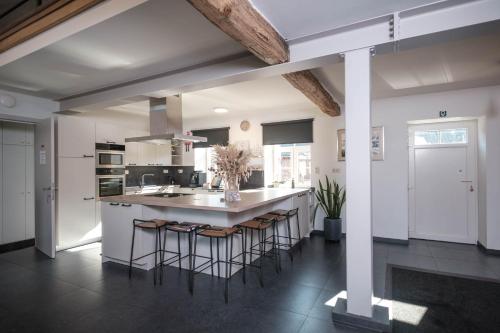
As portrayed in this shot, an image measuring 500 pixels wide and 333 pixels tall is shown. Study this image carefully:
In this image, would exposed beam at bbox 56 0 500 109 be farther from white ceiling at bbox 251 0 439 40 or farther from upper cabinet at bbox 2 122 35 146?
upper cabinet at bbox 2 122 35 146

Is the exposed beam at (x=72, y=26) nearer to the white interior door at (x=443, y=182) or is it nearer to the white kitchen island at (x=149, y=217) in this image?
the white kitchen island at (x=149, y=217)

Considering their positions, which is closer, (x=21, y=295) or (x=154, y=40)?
(x=154, y=40)

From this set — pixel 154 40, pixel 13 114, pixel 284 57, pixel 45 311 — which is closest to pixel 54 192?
pixel 13 114

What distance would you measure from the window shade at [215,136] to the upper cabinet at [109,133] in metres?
1.75

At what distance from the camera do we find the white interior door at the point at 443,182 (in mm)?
4486

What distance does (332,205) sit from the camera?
195 inches

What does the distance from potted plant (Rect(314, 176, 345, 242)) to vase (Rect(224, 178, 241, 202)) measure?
7.26 feet

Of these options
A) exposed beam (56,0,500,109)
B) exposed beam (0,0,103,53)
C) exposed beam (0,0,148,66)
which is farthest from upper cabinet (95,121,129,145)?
exposed beam (0,0,103,53)

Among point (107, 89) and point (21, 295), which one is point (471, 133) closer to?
point (107, 89)

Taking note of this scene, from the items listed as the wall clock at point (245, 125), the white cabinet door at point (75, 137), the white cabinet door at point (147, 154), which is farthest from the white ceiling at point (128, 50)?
the wall clock at point (245, 125)

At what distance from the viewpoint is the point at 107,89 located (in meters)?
3.98

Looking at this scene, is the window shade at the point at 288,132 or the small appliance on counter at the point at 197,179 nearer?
the window shade at the point at 288,132

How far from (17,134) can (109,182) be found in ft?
5.59

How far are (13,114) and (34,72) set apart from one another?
122 cm
